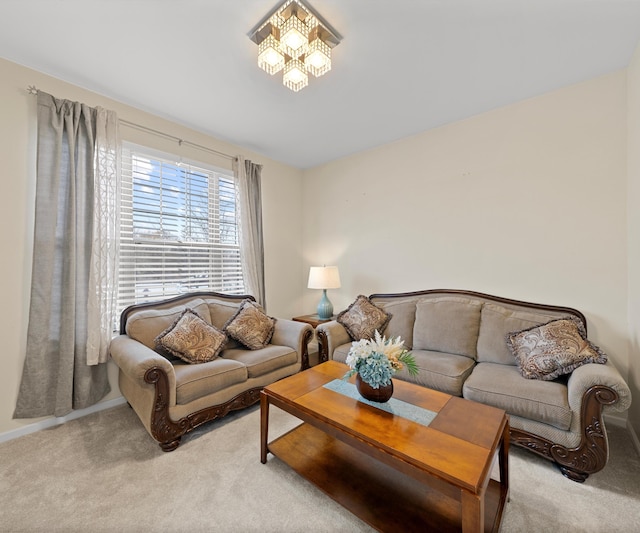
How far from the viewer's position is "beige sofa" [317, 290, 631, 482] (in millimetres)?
1645

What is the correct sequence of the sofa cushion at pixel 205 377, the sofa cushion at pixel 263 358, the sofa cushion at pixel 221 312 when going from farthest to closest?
1. the sofa cushion at pixel 221 312
2. the sofa cushion at pixel 263 358
3. the sofa cushion at pixel 205 377

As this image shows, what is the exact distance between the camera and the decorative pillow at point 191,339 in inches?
94.7

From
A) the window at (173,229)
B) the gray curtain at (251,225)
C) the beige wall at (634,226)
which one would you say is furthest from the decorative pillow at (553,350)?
the window at (173,229)

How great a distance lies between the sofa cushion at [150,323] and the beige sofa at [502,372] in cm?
146

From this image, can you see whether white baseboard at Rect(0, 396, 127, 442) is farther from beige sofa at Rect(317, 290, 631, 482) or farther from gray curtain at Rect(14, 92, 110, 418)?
beige sofa at Rect(317, 290, 631, 482)

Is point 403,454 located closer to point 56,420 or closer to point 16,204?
point 56,420

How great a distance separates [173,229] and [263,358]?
65.8 inches

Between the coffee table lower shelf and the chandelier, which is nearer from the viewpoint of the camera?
the coffee table lower shelf

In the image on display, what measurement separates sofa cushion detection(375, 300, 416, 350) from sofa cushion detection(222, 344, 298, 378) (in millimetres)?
1065

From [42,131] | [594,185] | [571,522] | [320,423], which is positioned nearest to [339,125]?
[594,185]

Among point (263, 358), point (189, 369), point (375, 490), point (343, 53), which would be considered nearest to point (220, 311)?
point (263, 358)

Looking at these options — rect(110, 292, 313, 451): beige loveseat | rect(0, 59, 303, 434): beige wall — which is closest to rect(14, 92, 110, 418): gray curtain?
rect(0, 59, 303, 434): beige wall

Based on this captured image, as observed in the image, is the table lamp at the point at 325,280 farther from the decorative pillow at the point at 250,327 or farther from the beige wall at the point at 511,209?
the decorative pillow at the point at 250,327

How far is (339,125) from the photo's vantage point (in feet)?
10.1
